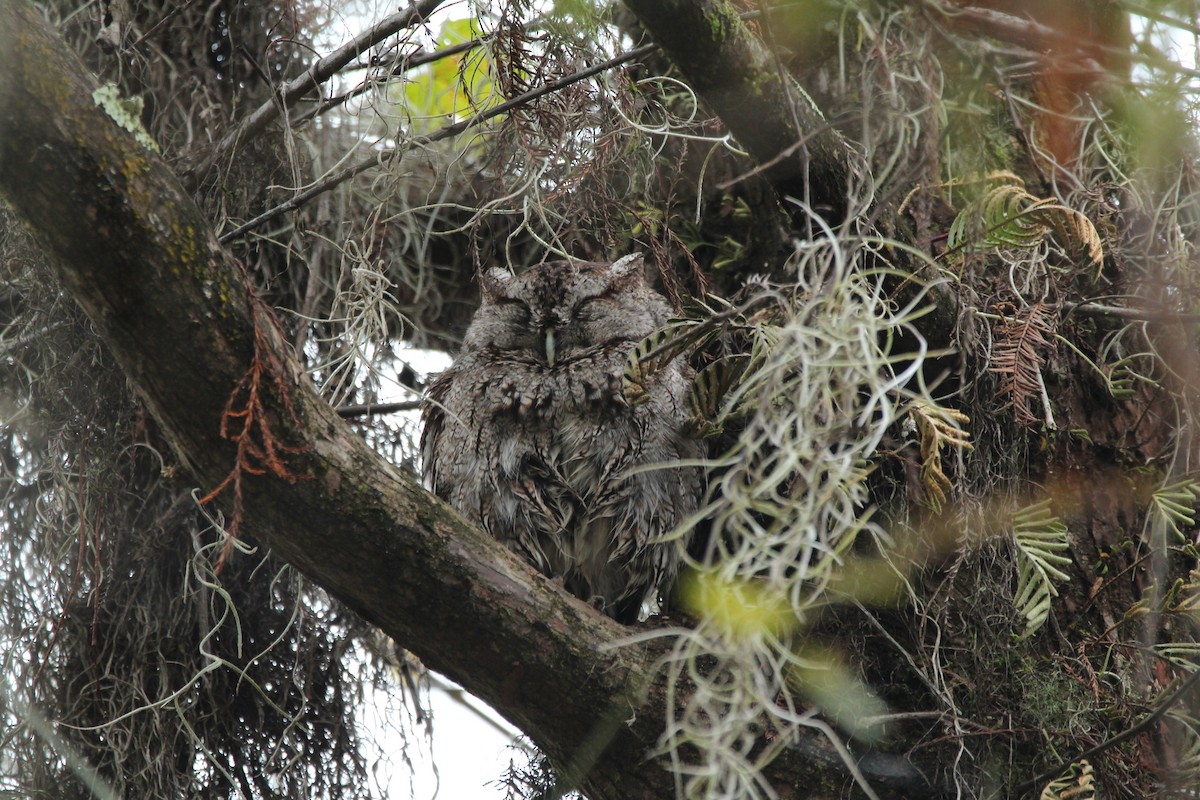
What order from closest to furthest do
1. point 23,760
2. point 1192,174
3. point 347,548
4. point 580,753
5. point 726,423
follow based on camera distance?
point 347,548 < point 580,753 < point 1192,174 < point 726,423 < point 23,760

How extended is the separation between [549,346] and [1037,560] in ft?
4.87

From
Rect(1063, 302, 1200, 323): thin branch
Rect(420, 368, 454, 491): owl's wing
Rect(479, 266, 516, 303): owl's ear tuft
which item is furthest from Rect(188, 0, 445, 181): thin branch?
Rect(1063, 302, 1200, 323): thin branch

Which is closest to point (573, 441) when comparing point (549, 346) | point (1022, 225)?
point (549, 346)

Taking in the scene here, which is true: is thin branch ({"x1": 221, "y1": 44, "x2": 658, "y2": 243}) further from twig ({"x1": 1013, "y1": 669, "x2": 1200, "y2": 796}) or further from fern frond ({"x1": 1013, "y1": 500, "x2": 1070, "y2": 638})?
twig ({"x1": 1013, "y1": 669, "x2": 1200, "y2": 796})

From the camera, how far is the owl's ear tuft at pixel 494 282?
3.27 m

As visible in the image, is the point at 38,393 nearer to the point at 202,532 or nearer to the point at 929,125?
the point at 202,532

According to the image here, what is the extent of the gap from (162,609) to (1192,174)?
9.61 feet

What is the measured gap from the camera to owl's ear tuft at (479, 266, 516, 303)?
129 inches

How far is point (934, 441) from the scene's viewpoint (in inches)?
77.1

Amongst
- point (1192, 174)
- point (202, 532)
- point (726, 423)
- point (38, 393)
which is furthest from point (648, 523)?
point (38, 393)

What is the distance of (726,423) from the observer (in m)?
2.63

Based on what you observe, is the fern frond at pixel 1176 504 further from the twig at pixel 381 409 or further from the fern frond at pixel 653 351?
the twig at pixel 381 409

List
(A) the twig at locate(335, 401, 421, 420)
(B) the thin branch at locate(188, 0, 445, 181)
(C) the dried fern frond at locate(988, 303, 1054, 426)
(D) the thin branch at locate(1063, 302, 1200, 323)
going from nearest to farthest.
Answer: (D) the thin branch at locate(1063, 302, 1200, 323), (C) the dried fern frond at locate(988, 303, 1054, 426), (B) the thin branch at locate(188, 0, 445, 181), (A) the twig at locate(335, 401, 421, 420)

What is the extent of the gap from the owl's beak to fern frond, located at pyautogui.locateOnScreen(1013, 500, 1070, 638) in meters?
1.37
